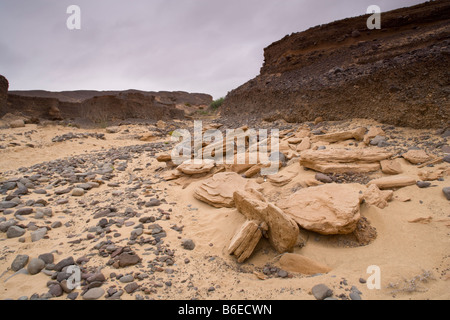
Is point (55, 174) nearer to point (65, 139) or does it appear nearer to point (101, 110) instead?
point (65, 139)

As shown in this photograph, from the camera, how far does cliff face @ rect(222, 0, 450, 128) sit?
477 centimetres

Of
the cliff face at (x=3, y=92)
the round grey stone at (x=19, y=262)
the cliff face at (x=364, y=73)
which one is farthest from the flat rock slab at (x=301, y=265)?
the cliff face at (x=3, y=92)

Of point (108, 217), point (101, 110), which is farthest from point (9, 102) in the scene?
point (108, 217)

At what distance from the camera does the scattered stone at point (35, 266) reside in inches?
86.7

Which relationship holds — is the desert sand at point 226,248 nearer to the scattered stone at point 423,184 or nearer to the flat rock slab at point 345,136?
the scattered stone at point 423,184

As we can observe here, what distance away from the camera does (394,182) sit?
10.6 ft

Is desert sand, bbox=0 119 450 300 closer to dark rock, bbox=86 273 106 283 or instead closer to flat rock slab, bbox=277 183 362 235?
dark rock, bbox=86 273 106 283

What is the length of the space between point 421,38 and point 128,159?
8.42 meters

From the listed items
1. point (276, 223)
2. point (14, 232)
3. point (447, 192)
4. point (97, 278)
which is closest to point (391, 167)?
point (447, 192)

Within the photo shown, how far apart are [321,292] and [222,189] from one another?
2.39 m

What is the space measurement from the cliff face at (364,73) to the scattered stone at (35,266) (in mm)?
6317

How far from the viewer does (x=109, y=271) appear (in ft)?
7.37

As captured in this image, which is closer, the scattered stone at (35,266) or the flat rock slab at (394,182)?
the scattered stone at (35,266)

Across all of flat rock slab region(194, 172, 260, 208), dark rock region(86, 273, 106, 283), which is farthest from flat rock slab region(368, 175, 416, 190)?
dark rock region(86, 273, 106, 283)
